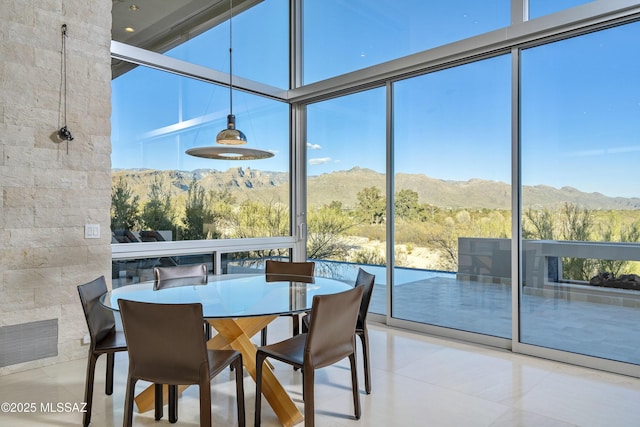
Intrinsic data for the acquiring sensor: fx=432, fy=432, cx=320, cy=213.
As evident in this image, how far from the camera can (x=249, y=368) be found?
2.68 meters

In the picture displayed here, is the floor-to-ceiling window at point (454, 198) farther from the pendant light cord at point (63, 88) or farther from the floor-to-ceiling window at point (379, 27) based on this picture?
the pendant light cord at point (63, 88)

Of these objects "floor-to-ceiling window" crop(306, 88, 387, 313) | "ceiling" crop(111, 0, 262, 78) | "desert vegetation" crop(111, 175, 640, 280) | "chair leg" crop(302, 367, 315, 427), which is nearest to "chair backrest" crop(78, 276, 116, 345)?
"chair leg" crop(302, 367, 315, 427)

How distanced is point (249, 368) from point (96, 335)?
92 cm

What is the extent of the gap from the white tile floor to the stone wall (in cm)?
53

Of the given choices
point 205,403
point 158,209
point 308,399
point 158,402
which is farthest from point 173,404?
point 158,209

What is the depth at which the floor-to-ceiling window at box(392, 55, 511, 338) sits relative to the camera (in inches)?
153

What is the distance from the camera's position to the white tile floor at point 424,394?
2.50 m

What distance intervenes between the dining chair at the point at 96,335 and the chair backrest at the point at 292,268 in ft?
4.75

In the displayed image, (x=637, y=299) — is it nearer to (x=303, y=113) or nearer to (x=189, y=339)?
(x=189, y=339)

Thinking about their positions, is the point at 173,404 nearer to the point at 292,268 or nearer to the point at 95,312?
the point at 95,312

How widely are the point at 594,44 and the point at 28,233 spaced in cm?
462

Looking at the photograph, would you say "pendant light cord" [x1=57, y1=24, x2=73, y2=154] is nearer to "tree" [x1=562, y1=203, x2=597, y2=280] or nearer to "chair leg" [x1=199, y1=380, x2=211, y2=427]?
"chair leg" [x1=199, y1=380, x2=211, y2=427]

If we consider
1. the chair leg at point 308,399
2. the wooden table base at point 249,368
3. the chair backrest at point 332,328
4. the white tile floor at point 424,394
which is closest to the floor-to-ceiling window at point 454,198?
the white tile floor at point 424,394

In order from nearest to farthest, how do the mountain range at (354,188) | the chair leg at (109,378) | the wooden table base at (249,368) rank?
1. the wooden table base at (249,368)
2. the chair leg at (109,378)
3. the mountain range at (354,188)
